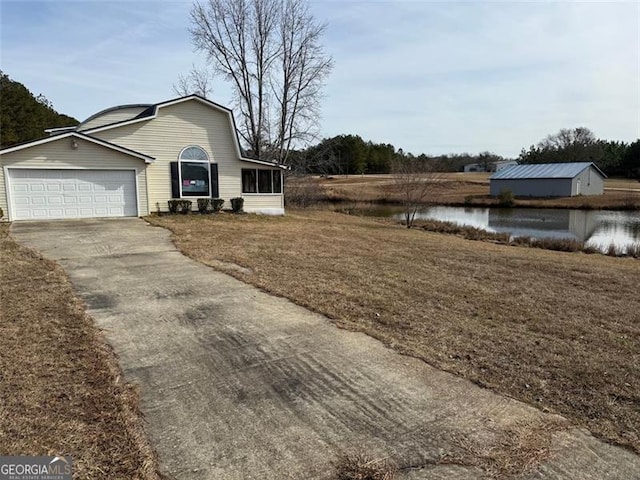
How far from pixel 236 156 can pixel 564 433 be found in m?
17.6

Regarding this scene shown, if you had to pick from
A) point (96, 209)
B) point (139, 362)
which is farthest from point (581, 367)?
point (96, 209)

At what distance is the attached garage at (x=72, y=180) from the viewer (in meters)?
14.1

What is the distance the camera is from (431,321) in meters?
5.05

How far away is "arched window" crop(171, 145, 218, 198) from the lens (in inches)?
696

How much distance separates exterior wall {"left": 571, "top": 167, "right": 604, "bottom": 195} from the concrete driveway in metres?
51.5

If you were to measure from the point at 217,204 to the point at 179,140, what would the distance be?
298 cm

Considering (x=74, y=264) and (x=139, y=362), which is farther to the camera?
(x=74, y=264)

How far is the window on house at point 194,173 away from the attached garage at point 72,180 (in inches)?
69.1

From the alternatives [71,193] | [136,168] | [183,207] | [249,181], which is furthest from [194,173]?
[71,193]

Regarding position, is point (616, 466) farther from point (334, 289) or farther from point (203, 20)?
point (203, 20)

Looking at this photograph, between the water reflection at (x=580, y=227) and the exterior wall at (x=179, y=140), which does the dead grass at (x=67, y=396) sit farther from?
the water reflection at (x=580, y=227)

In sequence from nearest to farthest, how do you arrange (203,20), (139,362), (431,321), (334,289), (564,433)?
1. (564,433)
2. (139,362)
3. (431,321)
4. (334,289)
5. (203,20)

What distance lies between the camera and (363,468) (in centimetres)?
243

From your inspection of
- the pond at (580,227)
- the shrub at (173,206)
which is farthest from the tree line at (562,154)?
the shrub at (173,206)
